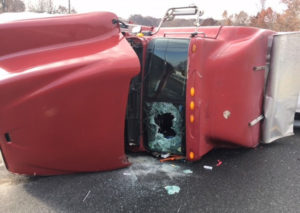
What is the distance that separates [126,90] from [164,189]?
973 millimetres

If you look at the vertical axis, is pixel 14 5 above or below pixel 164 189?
above

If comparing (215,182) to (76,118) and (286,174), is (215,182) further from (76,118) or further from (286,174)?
(76,118)

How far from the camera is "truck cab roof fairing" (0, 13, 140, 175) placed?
215cm

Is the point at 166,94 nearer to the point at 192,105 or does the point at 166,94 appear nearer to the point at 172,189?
the point at 192,105

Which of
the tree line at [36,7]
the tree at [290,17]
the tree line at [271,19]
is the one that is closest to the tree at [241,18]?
the tree line at [271,19]

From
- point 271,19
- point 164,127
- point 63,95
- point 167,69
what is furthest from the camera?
point 271,19

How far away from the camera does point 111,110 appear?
96.8 inches

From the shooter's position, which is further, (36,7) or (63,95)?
(36,7)

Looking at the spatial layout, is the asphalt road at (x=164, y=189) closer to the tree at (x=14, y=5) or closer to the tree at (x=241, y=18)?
the tree at (x=14, y=5)

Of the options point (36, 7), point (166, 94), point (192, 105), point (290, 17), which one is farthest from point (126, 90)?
point (290, 17)

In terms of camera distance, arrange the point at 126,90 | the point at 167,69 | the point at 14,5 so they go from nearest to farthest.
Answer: the point at 126,90 < the point at 167,69 < the point at 14,5

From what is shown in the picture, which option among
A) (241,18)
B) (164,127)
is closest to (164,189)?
(164,127)

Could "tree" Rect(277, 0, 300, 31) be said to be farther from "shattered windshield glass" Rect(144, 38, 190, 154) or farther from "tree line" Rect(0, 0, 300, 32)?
"shattered windshield glass" Rect(144, 38, 190, 154)

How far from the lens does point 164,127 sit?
2947 mm
